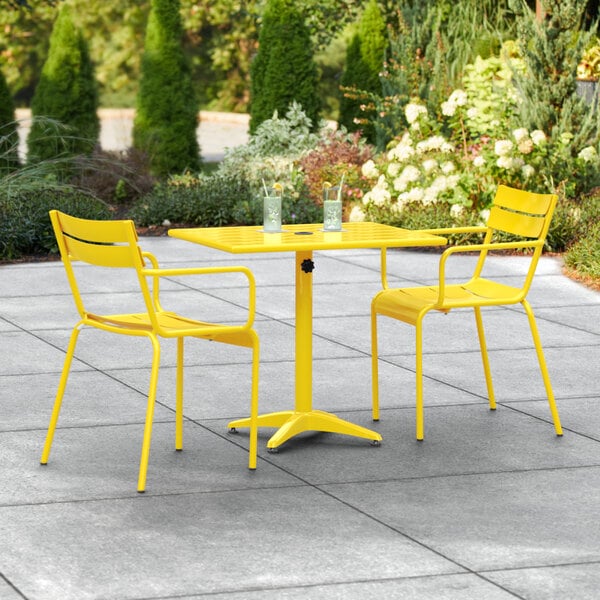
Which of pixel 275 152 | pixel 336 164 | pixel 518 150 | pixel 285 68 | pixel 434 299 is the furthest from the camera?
pixel 285 68

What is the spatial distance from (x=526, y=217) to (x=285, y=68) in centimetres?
1100

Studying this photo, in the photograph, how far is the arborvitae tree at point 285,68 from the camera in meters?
17.0

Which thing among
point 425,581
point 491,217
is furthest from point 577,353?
point 425,581

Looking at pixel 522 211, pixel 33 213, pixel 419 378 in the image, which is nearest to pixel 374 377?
pixel 419 378

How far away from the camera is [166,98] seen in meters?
17.5

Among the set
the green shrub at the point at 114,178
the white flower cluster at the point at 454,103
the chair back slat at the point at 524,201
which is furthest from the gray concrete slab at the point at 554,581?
the green shrub at the point at 114,178

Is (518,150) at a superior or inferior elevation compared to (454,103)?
inferior

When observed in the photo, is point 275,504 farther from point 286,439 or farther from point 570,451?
point 570,451

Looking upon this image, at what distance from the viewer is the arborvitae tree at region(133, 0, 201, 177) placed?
57.1 ft

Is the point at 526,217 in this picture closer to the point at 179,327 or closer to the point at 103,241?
the point at 179,327

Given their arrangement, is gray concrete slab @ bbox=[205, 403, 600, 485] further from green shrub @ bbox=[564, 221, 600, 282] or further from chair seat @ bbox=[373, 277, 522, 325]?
green shrub @ bbox=[564, 221, 600, 282]

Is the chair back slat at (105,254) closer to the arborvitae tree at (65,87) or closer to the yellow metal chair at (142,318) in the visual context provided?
the yellow metal chair at (142,318)

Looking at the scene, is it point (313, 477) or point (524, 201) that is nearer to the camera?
Result: point (313, 477)

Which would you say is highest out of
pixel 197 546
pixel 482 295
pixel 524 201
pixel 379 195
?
pixel 524 201
